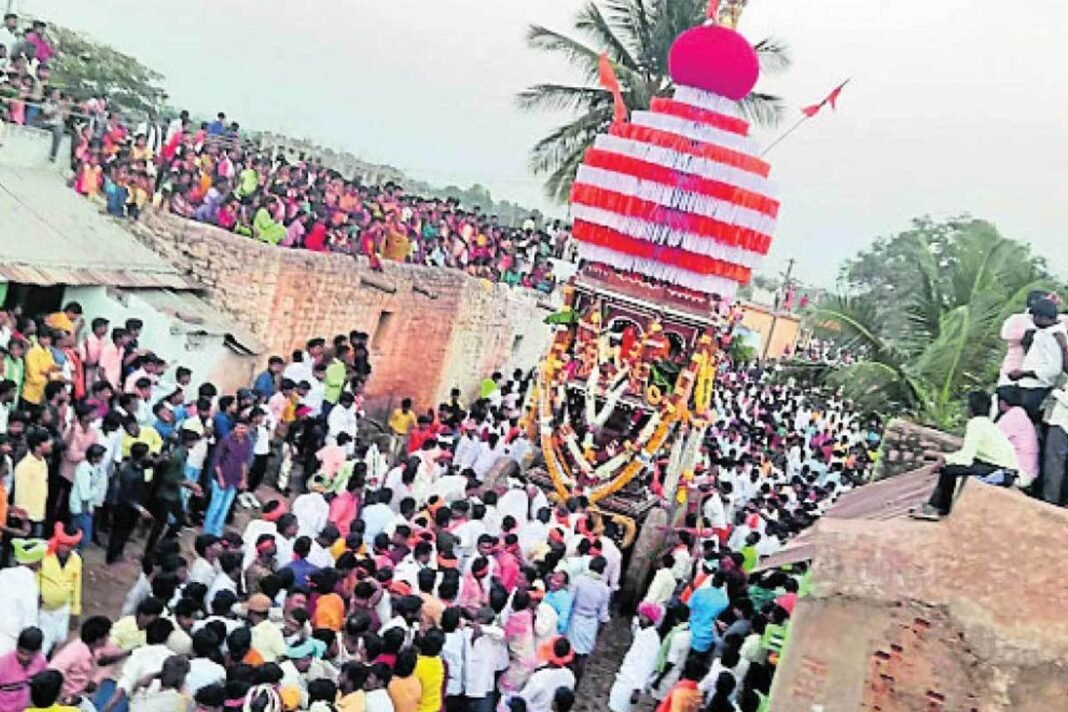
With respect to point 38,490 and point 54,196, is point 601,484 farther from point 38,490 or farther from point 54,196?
point 54,196

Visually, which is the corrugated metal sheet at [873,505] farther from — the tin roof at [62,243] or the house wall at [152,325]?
the tin roof at [62,243]

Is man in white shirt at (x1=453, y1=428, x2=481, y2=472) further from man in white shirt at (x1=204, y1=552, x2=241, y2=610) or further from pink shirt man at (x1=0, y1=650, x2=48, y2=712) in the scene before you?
pink shirt man at (x1=0, y1=650, x2=48, y2=712)

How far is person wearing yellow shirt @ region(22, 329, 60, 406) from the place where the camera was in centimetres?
914

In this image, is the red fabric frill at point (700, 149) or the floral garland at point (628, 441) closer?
the red fabric frill at point (700, 149)

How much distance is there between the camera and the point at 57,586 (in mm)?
6164

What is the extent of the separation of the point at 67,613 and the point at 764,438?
14318 millimetres

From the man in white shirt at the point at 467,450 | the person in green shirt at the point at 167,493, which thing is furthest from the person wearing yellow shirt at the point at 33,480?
the man in white shirt at the point at 467,450

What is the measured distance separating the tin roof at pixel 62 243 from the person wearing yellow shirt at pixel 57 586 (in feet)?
17.8

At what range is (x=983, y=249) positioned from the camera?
14227 millimetres

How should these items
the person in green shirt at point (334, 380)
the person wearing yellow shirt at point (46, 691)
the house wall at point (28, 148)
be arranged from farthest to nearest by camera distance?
1. the house wall at point (28, 148)
2. the person in green shirt at point (334, 380)
3. the person wearing yellow shirt at point (46, 691)

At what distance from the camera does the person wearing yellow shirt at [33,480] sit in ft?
23.7

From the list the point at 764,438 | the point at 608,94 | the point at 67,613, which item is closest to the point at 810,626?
the point at 67,613

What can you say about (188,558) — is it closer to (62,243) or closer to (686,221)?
(62,243)

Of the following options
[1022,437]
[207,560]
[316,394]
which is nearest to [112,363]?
[316,394]
